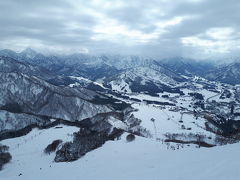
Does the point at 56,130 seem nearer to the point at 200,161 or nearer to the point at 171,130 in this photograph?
the point at 171,130

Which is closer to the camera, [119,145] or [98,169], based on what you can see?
[98,169]

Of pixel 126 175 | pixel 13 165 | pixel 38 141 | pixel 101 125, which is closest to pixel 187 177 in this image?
pixel 126 175

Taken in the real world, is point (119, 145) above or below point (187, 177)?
below

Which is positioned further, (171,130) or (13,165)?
(171,130)

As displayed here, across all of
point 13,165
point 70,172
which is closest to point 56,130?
point 13,165

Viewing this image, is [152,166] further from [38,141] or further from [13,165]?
[38,141]

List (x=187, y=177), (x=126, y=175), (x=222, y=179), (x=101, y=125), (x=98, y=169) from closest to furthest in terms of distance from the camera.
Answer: (x=222, y=179)
(x=187, y=177)
(x=126, y=175)
(x=98, y=169)
(x=101, y=125)

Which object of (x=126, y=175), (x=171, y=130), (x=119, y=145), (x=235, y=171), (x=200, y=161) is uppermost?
(x=235, y=171)

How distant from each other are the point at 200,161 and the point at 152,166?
302 inches

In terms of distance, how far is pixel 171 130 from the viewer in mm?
184250

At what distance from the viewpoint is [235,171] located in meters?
27.2

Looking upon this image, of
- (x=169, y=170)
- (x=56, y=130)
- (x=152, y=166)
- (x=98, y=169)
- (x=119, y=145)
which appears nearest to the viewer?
(x=169, y=170)

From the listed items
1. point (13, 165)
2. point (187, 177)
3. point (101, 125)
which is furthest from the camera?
point (101, 125)

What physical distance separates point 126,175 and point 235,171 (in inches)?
636
